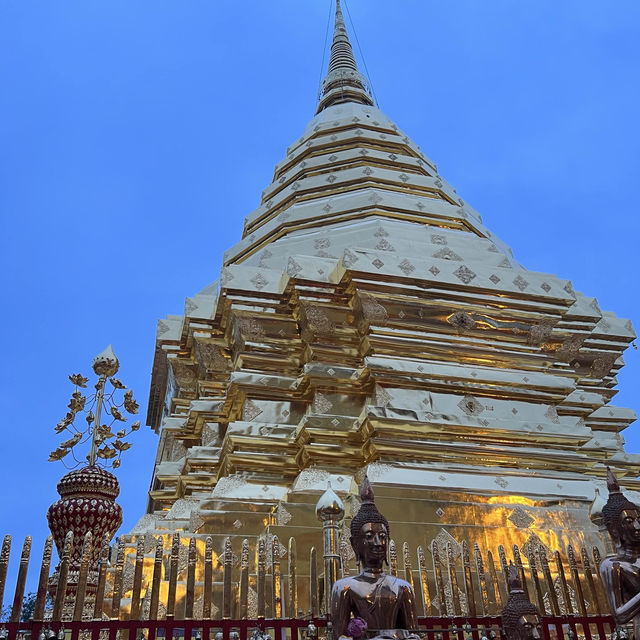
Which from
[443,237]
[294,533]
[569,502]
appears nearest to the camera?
[294,533]

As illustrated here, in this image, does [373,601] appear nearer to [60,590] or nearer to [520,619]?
[520,619]

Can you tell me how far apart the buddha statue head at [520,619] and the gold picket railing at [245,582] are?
53 centimetres

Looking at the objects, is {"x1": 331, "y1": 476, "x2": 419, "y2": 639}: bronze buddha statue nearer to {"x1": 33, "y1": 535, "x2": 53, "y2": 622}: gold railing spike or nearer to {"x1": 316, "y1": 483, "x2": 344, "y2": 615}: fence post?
{"x1": 316, "y1": 483, "x2": 344, "y2": 615}: fence post

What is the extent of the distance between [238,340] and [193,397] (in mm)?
2356

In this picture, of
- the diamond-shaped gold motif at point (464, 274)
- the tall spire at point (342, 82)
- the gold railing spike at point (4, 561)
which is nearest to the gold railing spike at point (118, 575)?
the gold railing spike at point (4, 561)

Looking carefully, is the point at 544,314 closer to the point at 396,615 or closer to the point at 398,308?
the point at 398,308

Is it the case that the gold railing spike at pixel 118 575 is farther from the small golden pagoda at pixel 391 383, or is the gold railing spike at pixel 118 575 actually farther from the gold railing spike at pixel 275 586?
the small golden pagoda at pixel 391 383

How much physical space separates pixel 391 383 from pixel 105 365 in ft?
10.0

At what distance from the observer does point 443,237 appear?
9680mm

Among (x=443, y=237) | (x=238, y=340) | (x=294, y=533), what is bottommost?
(x=294, y=533)

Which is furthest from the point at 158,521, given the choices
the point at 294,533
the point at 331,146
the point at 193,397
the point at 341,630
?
the point at 331,146

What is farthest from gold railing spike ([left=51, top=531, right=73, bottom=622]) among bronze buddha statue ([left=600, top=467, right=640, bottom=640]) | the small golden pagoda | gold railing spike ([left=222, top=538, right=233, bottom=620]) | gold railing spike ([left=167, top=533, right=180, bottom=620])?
bronze buddha statue ([left=600, top=467, right=640, bottom=640])

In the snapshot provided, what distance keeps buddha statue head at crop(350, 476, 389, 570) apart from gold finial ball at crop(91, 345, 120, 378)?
4521 millimetres

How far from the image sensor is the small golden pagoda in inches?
259
